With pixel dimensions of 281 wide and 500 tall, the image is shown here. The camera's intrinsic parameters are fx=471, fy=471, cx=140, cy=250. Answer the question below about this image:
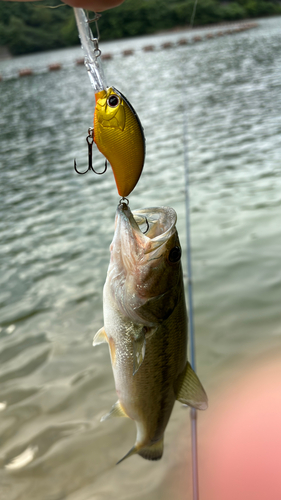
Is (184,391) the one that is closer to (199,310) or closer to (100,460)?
(100,460)

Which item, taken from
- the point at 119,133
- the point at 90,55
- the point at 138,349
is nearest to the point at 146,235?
the point at 138,349

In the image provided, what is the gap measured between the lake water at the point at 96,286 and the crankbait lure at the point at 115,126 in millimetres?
3621

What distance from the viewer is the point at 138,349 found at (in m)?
1.85

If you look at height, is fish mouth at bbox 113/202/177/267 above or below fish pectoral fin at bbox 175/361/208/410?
above

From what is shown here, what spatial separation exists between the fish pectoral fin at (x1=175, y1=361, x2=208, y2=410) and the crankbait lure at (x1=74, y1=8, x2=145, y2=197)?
0.93 metres

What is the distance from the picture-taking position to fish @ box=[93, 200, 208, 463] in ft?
6.08

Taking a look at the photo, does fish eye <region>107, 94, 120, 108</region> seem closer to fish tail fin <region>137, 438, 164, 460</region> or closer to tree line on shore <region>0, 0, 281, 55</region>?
fish tail fin <region>137, 438, 164, 460</region>

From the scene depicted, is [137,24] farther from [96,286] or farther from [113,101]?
[113,101]

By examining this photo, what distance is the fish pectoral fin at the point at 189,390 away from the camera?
1.99 m

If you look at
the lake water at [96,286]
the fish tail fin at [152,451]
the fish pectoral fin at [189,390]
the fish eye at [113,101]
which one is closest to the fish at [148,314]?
the fish pectoral fin at [189,390]

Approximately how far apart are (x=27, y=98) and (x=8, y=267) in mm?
27937

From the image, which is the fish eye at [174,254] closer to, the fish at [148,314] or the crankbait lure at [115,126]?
the fish at [148,314]

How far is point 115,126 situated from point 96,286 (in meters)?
6.48

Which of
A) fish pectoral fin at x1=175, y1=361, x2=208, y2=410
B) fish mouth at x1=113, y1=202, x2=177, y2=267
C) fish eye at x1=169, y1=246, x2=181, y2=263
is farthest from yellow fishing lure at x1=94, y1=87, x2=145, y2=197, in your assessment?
fish pectoral fin at x1=175, y1=361, x2=208, y2=410
